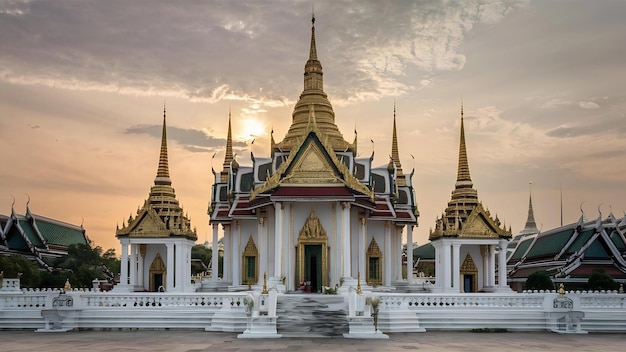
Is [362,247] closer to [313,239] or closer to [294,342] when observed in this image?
[313,239]

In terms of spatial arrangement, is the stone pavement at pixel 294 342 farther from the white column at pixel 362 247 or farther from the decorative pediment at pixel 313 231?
the white column at pixel 362 247

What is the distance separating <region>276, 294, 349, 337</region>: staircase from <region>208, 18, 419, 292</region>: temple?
6.53 feet

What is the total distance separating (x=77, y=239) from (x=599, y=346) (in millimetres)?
Result: 45943

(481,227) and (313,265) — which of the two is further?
(481,227)

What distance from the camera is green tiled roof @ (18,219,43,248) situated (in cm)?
4915

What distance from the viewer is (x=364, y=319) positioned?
20750mm

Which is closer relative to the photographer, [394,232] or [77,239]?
[394,232]

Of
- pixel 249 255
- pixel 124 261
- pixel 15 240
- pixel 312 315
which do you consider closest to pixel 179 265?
pixel 124 261

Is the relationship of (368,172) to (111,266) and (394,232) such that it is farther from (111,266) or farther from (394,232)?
(111,266)

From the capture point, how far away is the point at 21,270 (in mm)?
39438

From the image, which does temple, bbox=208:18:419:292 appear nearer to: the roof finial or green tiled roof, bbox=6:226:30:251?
the roof finial

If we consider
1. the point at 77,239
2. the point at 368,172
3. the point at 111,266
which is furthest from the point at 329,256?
the point at 111,266

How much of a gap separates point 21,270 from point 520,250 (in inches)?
1260

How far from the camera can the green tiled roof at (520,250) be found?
2002 inches
